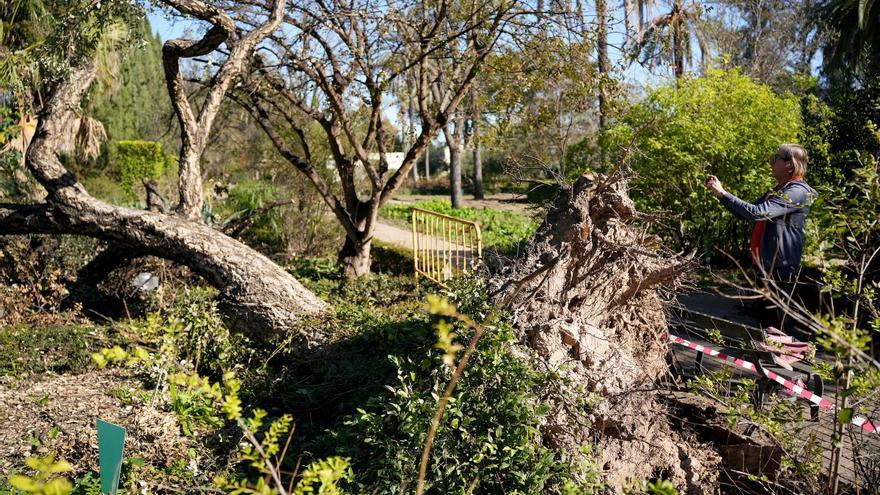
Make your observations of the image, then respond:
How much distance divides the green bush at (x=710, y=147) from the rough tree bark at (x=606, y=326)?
524 cm

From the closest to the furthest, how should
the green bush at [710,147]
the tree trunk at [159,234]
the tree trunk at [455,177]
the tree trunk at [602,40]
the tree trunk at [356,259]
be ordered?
the tree trunk at [159,234], the tree trunk at [602,40], the tree trunk at [356,259], the green bush at [710,147], the tree trunk at [455,177]

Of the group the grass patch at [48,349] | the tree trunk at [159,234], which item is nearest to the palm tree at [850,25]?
the tree trunk at [159,234]

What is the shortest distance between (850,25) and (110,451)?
2298 centimetres

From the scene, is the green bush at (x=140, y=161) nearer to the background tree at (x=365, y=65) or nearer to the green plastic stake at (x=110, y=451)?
the background tree at (x=365, y=65)

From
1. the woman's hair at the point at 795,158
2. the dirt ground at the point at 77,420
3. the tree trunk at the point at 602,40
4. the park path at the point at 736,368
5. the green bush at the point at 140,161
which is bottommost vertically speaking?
the park path at the point at 736,368

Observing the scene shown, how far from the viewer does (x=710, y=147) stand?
364 inches

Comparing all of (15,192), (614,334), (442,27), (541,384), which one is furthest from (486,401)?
(15,192)

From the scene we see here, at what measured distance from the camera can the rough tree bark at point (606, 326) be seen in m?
3.53

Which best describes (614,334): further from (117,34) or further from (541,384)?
(117,34)

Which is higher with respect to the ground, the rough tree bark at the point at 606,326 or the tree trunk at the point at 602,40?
the tree trunk at the point at 602,40

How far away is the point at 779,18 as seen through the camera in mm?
21172

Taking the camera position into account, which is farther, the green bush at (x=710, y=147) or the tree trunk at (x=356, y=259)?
the green bush at (x=710, y=147)

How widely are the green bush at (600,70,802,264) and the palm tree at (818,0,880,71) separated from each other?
10746 millimetres

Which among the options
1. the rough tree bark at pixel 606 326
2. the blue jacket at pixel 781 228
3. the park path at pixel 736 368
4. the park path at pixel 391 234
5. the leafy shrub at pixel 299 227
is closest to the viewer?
the rough tree bark at pixel 606 326
